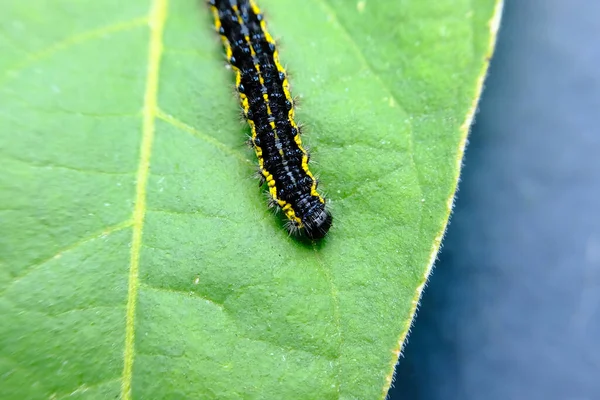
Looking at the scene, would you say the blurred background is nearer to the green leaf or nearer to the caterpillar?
the green leaf

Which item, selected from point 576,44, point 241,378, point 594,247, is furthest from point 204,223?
point 576,44

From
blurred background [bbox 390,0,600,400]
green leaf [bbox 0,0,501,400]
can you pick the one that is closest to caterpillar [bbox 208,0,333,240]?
green leaf [bbox 0,0,501,400]

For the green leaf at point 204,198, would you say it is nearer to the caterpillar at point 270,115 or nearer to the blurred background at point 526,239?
the caterpillar at point 270,115

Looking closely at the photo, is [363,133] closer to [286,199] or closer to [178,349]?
[286,199]

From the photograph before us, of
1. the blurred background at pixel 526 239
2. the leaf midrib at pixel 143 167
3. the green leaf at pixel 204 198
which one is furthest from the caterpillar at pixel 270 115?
the blurred background at pixel 526 239

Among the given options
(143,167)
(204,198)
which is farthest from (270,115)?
(143,167)

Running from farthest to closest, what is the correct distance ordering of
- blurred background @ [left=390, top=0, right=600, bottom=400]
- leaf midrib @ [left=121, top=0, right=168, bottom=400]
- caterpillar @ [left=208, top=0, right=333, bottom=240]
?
blurred background @ [left=390, top=0, right=600, bottom=400] → caterpillar @ [left=208, top=0, right=333, bottom=240] → leaf midrib @ [left=121, top=0, right=168, bottom=400]

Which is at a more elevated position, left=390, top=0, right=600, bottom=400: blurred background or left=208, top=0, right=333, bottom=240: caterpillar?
left=208, top=0, right=333, bottom=240: caterpillar
